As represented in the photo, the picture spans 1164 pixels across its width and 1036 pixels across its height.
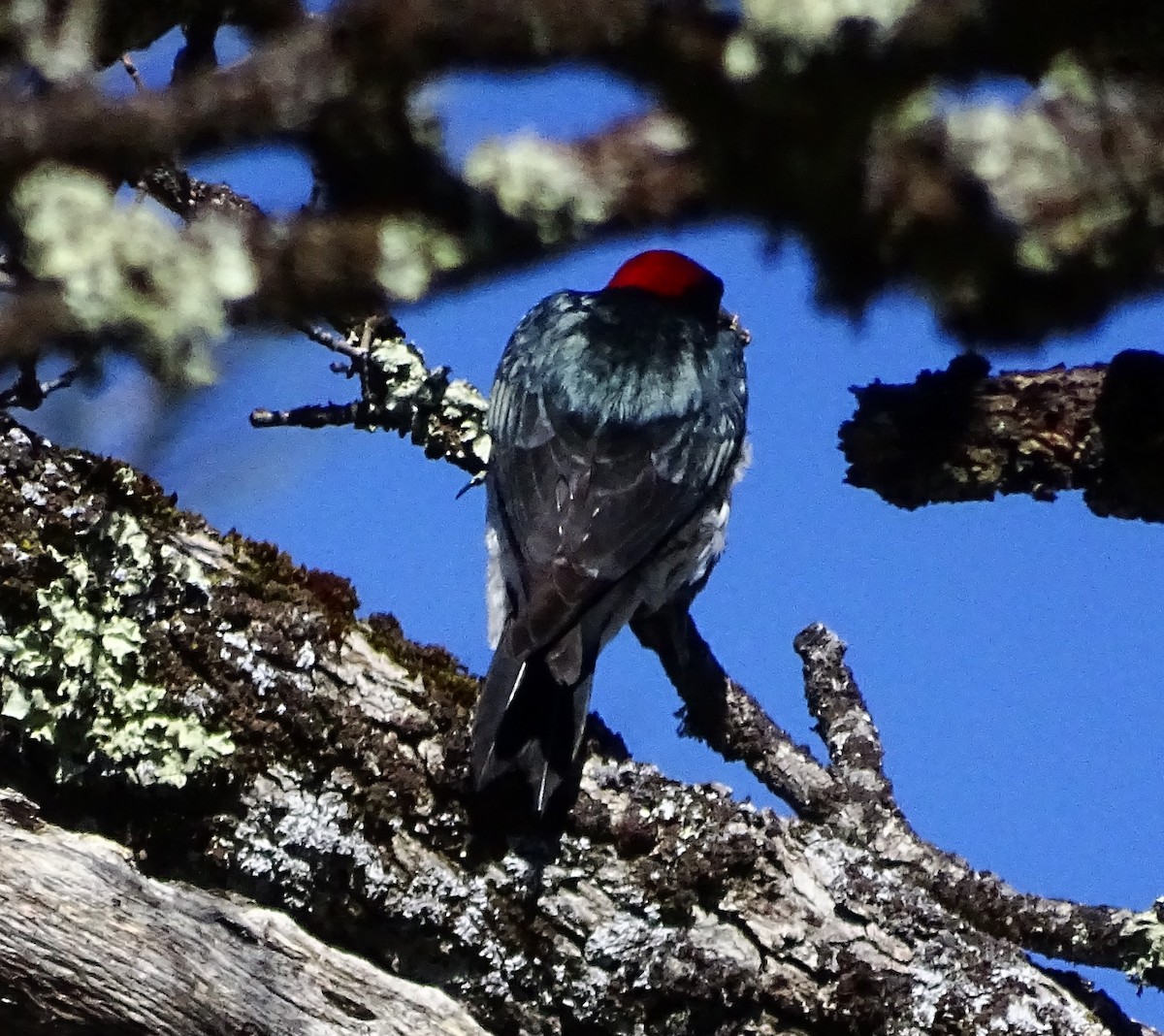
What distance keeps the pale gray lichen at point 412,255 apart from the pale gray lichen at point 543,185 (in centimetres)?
3

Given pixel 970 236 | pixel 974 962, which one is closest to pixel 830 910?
pixel 974 962

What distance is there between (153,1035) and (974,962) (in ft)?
5.22

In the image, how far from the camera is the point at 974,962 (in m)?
2.92

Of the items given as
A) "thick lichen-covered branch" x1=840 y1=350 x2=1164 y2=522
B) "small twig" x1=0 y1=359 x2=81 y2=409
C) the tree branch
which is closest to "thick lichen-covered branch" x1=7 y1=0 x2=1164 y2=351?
"small twig" x1=0 y1=359 x2=81 y2=409

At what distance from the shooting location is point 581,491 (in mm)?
3902

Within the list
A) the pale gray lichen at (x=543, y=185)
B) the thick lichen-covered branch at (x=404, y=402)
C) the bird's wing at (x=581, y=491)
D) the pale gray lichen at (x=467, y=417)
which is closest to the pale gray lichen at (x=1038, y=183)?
the pale gray lichen at (x=543, y=185)

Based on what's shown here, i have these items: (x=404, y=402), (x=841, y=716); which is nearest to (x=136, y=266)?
(x=841, y=716)

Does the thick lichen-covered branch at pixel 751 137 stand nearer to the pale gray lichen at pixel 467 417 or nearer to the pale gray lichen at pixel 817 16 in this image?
the pale gray lichen at pixel 817 16

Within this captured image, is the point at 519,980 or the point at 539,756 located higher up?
the point at 539,756

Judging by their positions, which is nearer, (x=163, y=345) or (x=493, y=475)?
(x=163, y=345)

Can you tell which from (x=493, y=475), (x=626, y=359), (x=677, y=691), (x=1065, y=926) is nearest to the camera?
(x=1065, y=926)

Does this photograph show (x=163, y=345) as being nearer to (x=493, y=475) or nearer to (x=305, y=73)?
(x=305, y=73)

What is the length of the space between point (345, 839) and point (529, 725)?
44cm

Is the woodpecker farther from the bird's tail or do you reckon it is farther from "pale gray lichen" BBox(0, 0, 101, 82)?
"pale gray lichen" BBox(0, 0, 101, 82)
